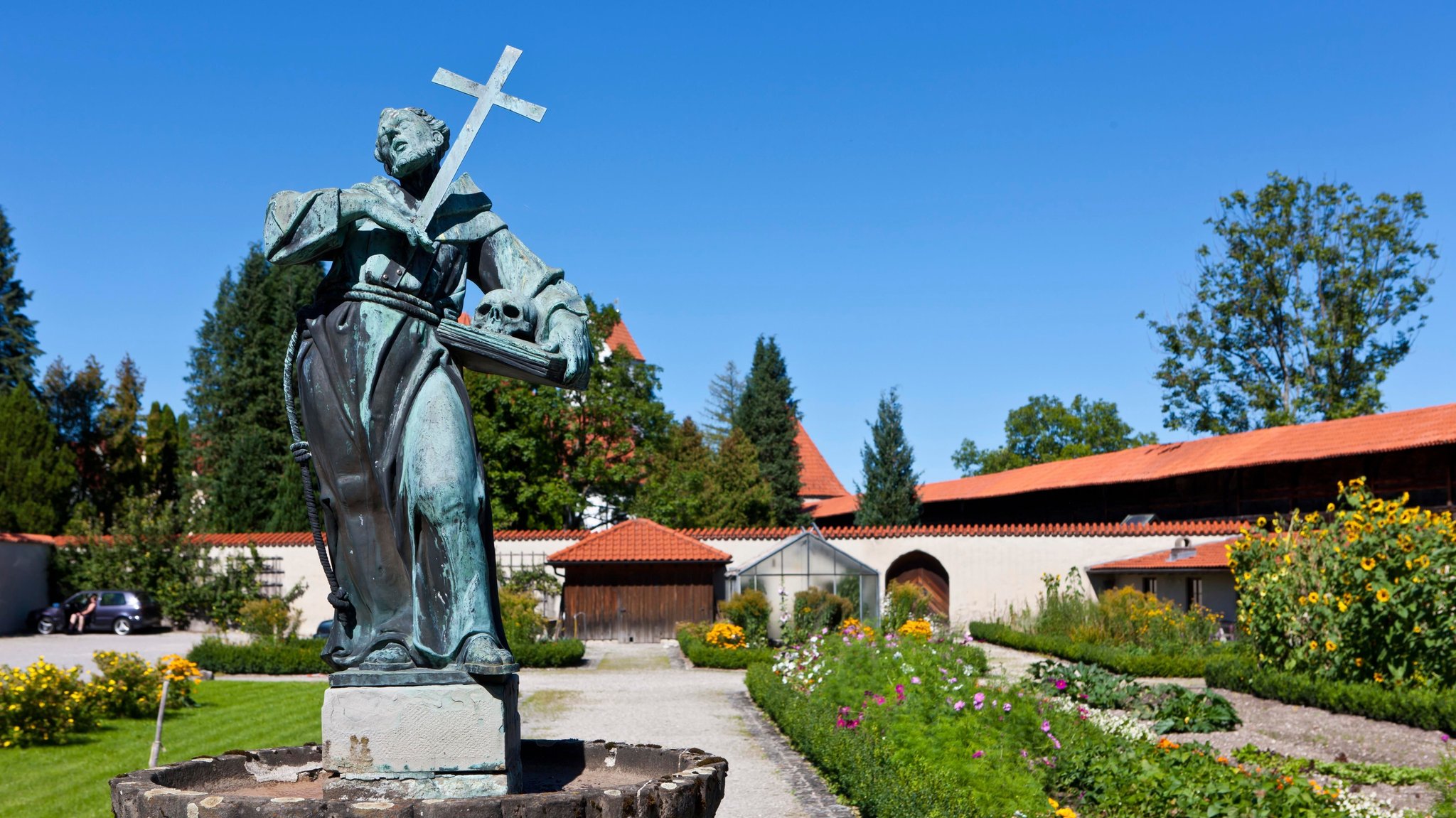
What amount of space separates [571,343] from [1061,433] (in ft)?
186

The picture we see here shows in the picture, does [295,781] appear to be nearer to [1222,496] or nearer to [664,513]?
[1222,496]

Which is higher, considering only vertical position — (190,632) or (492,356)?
(492,356)

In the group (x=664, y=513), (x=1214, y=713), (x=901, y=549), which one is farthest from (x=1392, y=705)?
(x=664, y=513)

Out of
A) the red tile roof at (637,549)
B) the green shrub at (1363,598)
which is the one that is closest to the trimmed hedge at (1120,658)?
the green shrub at (1363,598)

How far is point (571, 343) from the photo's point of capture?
3.77 metres

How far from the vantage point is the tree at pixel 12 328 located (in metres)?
38.9

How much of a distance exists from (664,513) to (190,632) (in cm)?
1331

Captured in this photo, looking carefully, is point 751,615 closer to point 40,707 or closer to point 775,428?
point 40,707

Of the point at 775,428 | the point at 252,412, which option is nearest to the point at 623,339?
the point at 775,428

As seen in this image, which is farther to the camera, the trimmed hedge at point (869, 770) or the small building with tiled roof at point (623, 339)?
the small building with tiled roof at point (623, 339)

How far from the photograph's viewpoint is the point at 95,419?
42.9 m

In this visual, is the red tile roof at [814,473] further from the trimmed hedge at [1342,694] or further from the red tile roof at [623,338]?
the trimmed hedge at [1342,694]

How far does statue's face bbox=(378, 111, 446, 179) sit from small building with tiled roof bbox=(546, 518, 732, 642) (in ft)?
80.7

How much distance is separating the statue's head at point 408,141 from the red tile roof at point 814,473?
4748 cm
